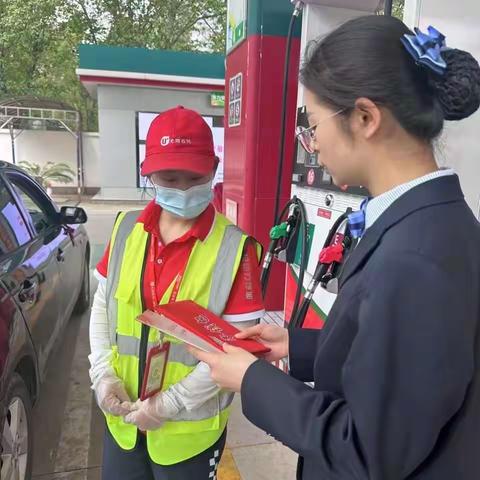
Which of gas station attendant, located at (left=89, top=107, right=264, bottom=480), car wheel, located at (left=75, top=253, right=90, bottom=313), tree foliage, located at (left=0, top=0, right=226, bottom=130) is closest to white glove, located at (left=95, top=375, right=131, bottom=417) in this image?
gas station attendant, located at (left=89, top=107, right=264, bottom=480)

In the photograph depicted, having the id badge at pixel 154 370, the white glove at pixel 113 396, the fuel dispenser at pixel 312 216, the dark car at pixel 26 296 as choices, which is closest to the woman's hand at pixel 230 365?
the id badge at pixel 154 370

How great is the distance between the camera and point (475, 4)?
166 cm

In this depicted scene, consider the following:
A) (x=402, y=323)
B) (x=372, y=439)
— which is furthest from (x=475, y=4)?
(x=372, y=439)

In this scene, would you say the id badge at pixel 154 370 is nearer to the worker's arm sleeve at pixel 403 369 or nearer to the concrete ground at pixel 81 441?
the worker's arm sleeve at pixel 403 369

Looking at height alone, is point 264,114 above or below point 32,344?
above

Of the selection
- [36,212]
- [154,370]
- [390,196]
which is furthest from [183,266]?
[36,212]

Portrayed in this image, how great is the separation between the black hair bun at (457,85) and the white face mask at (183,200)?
0.90 m

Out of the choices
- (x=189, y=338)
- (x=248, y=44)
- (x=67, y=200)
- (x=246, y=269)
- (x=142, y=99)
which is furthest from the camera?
(x=67, y=200)

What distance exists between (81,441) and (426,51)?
2909mm

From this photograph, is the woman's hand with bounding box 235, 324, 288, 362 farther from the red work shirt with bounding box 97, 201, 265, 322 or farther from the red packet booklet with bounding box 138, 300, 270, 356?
the red work shirt with bounding box 97, 201, 265, 322

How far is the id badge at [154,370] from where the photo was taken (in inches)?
58.9

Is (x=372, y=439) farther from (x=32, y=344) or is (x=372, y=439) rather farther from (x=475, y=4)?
(x=32, y=344)

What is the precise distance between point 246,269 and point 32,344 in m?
1.44

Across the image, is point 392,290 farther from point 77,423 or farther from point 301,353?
point 77,423
